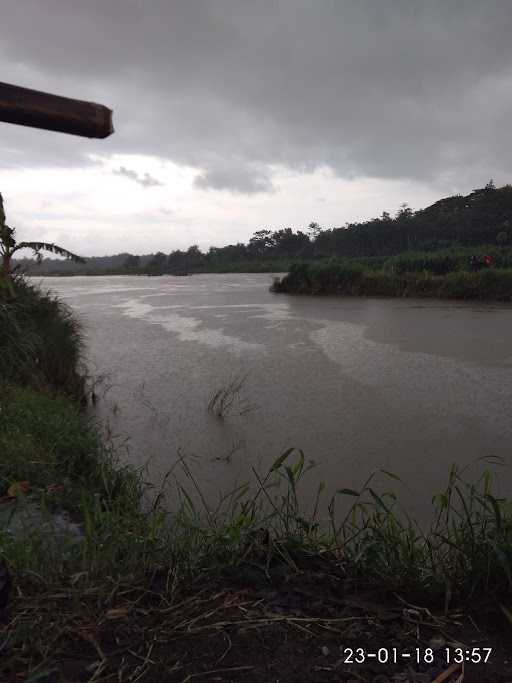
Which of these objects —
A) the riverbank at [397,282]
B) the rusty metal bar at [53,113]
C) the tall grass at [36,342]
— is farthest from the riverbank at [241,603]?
the riverbank at [397,282]

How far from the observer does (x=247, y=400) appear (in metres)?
4.02

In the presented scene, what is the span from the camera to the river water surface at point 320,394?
9.24 feet

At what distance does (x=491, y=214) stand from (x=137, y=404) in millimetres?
24934

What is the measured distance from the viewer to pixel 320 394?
408 cm

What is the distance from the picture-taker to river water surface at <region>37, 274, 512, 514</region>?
2.82 m

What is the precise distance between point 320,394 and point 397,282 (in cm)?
794

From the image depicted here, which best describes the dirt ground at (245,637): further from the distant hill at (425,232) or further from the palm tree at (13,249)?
the distant hill at (425,232)

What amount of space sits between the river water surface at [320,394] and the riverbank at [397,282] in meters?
2.17

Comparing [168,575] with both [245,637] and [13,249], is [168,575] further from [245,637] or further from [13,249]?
[13,249]

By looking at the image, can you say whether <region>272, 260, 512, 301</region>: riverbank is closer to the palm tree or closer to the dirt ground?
the palm tree

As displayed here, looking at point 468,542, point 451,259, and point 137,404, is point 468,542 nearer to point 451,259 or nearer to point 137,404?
point 137,404

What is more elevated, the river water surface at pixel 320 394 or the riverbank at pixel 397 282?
the riverbank at pixel 397 282

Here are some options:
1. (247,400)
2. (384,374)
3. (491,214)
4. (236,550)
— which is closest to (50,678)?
(236,550)

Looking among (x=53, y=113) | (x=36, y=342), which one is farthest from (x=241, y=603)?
(x=36, y=342)
